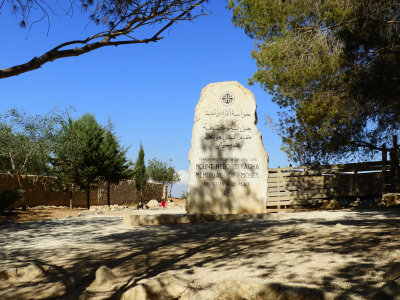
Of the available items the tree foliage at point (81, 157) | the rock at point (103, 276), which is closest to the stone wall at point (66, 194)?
the tree foliage at point (81, 157)

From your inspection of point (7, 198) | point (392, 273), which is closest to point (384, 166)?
Answer: point (392, 273)

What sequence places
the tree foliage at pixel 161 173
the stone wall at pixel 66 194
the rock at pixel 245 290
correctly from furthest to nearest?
1. the tree foliage at pixel 161 173
2. the stone wall at pixel 66 194
3. the rock at pixel 245 290

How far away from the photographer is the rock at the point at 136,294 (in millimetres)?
4219

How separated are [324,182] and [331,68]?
500cm

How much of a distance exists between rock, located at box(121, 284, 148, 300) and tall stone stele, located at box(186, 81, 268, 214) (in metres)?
6.60

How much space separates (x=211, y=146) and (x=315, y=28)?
7.13 metres

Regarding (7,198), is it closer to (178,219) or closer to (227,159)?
(178,219)

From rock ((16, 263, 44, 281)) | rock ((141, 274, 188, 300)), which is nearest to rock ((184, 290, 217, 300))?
rock ((141, 274, 188, 300))

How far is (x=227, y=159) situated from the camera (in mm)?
11070

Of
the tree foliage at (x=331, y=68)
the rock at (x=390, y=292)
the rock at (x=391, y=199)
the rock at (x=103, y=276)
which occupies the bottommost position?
the rock at (x=103, y=276)

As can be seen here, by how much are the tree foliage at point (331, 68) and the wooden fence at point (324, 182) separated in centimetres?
72

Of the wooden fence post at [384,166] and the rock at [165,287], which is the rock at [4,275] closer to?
the rock at [165,287]

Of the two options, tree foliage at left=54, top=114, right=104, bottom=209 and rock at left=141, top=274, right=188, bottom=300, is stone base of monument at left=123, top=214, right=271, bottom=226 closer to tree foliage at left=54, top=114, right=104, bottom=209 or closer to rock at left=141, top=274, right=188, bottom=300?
rock at left=141, top=274, right=188, bottom=300

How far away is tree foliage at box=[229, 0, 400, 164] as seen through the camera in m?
11.0
